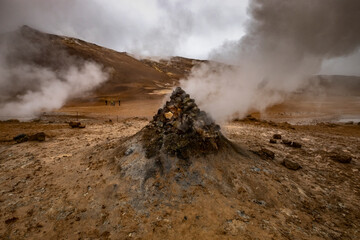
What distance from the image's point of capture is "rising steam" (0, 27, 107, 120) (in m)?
17.6

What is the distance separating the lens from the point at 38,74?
24.9 metres

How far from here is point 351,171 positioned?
5117 mm

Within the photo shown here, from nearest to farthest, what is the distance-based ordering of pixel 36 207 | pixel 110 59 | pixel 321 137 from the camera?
pixel 36 207
pixel 321 137
pixel 110 59

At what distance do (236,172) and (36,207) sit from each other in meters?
4.23

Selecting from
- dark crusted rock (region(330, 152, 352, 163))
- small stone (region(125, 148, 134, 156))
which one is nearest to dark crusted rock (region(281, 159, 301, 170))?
dark crusted rock (region(330, 152, 352, 163))

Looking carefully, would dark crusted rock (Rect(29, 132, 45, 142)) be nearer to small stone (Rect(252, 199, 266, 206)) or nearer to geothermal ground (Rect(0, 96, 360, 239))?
geothermal ground (Rect(0, 96, 360, 239))

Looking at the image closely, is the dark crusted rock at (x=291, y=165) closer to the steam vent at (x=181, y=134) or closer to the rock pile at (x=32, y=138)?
the steam vent at (x=181, y=134)

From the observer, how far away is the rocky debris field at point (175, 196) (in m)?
3.01

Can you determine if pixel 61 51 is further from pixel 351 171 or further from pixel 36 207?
pixel 351 171

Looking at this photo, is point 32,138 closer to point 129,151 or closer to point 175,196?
point 129,151

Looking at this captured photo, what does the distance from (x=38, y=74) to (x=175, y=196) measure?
2974cm

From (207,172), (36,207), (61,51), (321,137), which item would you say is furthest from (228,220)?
(61,51)

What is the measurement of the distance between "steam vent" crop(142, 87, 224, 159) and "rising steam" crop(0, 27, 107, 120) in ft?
43.5

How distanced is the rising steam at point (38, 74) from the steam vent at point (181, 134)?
43.5 feet
